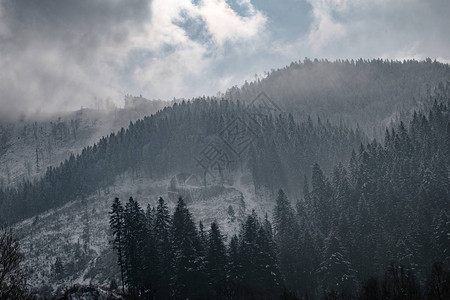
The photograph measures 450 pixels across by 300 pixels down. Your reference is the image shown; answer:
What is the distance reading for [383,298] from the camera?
128 feet

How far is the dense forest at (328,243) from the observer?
54406 mm

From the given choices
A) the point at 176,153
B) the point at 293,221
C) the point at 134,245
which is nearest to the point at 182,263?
the point at 134,245

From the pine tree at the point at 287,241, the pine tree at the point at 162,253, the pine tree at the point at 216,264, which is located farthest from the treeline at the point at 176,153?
the pine tree at the point at 162,253

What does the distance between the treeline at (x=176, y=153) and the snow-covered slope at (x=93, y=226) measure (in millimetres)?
7699

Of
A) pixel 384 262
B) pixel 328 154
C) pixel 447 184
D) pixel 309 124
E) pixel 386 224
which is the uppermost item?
pixel 309 124

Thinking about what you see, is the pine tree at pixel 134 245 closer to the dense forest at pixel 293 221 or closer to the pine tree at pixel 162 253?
the dense forest at pixel 293 221

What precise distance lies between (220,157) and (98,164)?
53.3 meters

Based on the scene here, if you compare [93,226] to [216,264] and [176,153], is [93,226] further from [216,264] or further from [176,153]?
[216,264]

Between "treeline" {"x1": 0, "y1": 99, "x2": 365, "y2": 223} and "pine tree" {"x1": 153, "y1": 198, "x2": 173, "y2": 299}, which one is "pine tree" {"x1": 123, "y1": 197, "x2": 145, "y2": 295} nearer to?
"pine tree" {"x1": 153, "y1": 198, "x2": 173, "y2": 299}

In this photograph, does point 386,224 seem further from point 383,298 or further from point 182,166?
point 182,166

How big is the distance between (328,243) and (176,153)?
103 meters

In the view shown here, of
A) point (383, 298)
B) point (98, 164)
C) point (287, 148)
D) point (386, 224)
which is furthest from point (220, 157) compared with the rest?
point (383, 298)

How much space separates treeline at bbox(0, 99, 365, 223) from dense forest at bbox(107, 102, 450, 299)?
45.2 m

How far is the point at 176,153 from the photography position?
163 m
